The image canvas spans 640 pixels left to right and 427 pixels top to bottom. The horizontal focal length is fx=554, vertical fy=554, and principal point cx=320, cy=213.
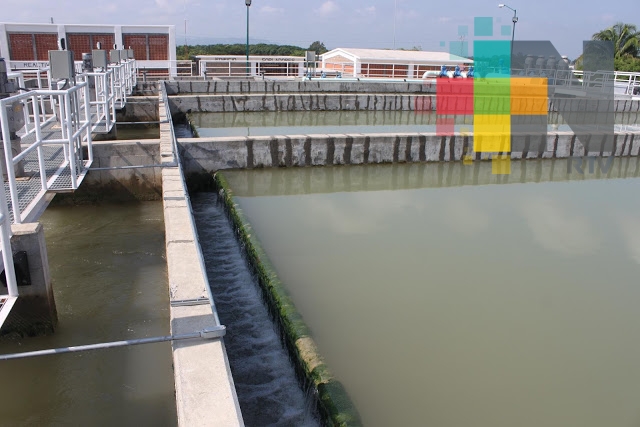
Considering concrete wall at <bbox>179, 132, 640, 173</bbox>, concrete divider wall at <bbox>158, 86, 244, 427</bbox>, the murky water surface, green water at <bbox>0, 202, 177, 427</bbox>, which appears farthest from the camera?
the murky water surface

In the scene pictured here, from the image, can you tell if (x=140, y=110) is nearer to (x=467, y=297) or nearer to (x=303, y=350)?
(x=467, y=297)

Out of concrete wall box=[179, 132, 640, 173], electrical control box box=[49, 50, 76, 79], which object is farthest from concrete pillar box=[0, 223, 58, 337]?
concrete wall box=[179, 132, 640, 173]

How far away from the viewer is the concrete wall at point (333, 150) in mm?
8992

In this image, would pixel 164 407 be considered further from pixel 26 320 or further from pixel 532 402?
pixel 532 402

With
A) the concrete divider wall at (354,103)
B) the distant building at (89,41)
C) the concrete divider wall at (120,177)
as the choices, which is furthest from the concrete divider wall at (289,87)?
the concrete divider wall at (120,177)

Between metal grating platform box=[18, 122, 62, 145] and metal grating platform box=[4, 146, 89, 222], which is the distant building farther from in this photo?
metal grating platform box=[4, 146, 89, 222]

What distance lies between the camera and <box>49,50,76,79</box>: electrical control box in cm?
586

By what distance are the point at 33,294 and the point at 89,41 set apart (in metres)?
20.4

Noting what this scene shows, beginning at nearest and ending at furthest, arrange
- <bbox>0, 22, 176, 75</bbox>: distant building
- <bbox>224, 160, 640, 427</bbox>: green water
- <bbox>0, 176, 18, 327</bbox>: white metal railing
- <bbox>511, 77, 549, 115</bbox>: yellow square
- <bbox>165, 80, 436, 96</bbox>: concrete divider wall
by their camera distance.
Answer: <bbox>0, 176, 18, 327</bbox>: white metal railing
<bbox>224, 160, 640, 427</bbox>: green water
<bbox>511, 77, 549, 115</bbox>: yellow square
<bbox>165, 80, 436, 96</bbox>: concrete divider wall
<bbox>0, 22, 176, 75</bbox>: distant building

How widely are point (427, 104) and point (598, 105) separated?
19.0ft

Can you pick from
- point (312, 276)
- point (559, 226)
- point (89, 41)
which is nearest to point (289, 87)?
point (89, 41)

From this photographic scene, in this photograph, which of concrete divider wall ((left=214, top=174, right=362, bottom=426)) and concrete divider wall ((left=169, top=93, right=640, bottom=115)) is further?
concrete divider wall ((left=169, top=93, right=640, bottom=115))

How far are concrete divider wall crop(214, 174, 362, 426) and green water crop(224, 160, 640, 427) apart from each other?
11.5 inches

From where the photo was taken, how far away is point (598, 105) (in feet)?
60.8
